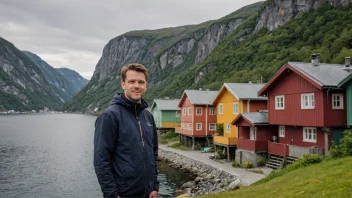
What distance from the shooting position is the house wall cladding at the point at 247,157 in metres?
29.9

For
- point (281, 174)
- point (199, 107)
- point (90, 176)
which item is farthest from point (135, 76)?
point (199, 107)

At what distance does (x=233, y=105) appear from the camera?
1497 inches

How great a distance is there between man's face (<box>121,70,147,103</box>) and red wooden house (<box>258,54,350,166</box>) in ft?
70.2

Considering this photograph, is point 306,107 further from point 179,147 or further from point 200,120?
point 179,147

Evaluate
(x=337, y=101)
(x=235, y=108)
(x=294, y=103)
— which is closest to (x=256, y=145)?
(x=294, y=103)

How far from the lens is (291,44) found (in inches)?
4139

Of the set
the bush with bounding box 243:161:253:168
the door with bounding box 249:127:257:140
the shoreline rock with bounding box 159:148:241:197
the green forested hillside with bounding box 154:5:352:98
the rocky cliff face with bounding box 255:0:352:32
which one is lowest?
the shoreline rock with bounding box 159:148:241:197

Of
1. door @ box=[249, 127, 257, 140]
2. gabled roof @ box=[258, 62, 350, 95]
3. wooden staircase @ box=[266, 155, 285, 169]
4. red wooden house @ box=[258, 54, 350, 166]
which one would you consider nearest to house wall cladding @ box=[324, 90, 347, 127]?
red wooden house @ box=[258, 54, 350, 166]

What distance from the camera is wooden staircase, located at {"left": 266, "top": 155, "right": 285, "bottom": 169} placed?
26670 millimetres

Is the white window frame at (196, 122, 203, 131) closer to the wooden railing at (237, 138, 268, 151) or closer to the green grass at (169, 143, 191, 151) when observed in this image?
the green grass at (169, 143, 191, 151)

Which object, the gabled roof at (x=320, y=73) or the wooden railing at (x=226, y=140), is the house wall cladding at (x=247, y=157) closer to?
the wooden railing at (x=226, y=140)

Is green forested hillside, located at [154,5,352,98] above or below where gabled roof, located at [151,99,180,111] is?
above

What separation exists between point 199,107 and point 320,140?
23.7 metres

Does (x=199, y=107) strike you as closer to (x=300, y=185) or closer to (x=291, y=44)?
(x=300, y=185)
